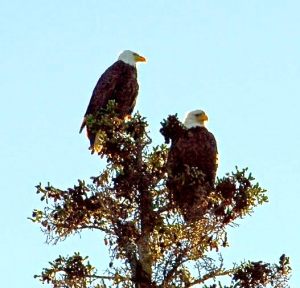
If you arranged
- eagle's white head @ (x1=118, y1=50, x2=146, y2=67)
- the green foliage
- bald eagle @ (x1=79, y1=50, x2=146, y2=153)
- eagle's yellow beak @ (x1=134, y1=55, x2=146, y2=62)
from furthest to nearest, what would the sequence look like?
eagle's yellow beak @ (x1=134, y1=55, x2=146, y2=62), eagle's white head @ (x1=118, y1=50, x2=146, y2=67), bald eagle @ (x1=79, y1=50, x2=146, y2=153), the green foliage

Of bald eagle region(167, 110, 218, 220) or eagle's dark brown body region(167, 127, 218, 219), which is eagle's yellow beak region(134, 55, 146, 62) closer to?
bald eagle region(167, 110, 218, 220)

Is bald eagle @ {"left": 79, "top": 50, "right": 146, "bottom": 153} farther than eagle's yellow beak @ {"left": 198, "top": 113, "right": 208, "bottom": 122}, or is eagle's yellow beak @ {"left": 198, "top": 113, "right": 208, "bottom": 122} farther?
bald eagle @ {"left": 79, "top": 50, "right": 146, "bottom": 153}

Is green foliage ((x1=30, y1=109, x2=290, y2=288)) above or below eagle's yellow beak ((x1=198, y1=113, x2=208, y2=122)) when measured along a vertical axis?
below

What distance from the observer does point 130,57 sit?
650 inches

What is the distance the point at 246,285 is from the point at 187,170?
157cm

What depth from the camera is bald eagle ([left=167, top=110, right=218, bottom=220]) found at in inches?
399

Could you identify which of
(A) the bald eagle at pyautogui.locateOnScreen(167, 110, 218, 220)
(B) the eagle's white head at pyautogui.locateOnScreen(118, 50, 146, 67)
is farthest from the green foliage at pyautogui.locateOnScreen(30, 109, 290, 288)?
(B) the eagle's white head at pyautogui.locateOnScreen(118, 50, 146, 67)

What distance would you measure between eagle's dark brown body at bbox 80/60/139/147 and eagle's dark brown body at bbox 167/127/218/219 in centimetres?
228

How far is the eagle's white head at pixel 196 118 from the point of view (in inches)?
541

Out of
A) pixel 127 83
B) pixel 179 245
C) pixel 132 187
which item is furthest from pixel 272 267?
pixel 127 83

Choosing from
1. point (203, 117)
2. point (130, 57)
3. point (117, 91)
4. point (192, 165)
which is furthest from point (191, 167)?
point (130, 57)

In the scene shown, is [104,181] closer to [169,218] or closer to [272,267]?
[169,218]

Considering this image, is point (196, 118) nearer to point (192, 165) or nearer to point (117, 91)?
point (192, 165)

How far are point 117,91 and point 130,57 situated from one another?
128 cm
